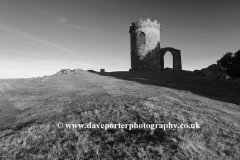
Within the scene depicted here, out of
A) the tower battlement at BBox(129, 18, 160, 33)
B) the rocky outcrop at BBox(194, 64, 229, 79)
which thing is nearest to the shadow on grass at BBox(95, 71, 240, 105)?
the rocky outcrop at BBox(194, 64, 229, 79)

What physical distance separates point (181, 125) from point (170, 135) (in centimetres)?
73

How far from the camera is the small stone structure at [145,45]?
25.0 metres

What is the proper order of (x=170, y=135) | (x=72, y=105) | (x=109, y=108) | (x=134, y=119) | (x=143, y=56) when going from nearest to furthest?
(x=170, y=135)
(x=134, y=119)
(x=109, y=108)
(x=72, y=105)
(x=143, y=56)

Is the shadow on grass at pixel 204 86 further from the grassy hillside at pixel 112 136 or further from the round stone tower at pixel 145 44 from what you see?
the round stone tower at pixel 145 44

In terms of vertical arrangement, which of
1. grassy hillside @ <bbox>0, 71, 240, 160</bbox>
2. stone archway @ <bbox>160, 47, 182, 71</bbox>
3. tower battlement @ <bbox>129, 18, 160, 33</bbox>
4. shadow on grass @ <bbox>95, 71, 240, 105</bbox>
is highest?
tower battlement @ <bbox>129, 18, 160, 33</bbox>

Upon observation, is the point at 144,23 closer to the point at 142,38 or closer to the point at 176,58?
the point at 142,38

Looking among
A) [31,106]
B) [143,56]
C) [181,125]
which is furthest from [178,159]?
[143,56]

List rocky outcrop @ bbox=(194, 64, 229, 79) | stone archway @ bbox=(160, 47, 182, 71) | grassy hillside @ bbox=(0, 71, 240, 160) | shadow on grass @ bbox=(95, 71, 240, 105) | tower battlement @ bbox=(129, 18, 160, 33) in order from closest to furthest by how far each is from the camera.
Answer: grassy hillside @ bbox=(0, 71, 240, 160) → shadow on grass @ bbox=(95, 71, 240, 105) → rocky outcrop @ bbox=(194, 64, 229, 79) → tower battlement @ bbox=(129, 18, 160, 33) → stone archway @ bbox=(160, 47, 182, 71)

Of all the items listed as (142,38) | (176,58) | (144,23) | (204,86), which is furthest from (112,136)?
(176,58)

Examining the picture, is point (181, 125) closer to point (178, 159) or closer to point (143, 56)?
point (178, 159)

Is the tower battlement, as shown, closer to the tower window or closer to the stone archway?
the tower window

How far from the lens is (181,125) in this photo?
4078 millimetres

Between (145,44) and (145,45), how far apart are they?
177 mm

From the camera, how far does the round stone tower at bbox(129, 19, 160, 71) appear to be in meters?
25.0
